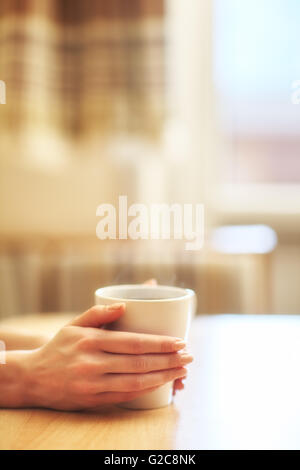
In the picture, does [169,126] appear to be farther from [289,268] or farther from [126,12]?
[289,268]

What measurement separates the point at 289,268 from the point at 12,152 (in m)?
1.12

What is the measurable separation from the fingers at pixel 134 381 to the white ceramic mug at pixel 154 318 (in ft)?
0.07

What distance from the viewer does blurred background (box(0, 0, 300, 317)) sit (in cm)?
170

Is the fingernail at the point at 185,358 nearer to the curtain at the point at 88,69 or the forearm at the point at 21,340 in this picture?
the forearm at the point at 21,340

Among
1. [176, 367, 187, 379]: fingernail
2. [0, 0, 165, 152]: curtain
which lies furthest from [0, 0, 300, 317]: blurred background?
[176, 367, 187, 379]: fingernail

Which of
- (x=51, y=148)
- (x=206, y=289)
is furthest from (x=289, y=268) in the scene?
(x=51, y=148)

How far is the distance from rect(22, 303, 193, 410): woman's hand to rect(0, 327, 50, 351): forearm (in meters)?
0.10

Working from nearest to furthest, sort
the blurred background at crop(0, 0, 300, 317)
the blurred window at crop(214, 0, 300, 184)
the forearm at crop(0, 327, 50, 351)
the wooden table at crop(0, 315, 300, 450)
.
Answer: the wooden table at crop(0, 315, 300, 450) → the forearm at crop(0, 327, 50, 351) → the blurred background at crop(0, 0, 300, 317) → the blurred window at crop(214, 0, 300, 184)

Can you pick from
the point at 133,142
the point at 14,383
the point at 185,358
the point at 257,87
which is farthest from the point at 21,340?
the point at 257,87

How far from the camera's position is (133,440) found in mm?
368

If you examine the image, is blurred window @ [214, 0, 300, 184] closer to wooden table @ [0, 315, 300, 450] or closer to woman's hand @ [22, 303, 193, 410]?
wooden table @ [0, 315, 300, 450]

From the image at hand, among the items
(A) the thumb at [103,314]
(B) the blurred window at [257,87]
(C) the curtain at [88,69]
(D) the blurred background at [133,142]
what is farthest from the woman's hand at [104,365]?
(B) the blurred window at [257,87]

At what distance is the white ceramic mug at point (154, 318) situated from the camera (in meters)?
0.42

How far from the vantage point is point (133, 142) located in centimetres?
184
